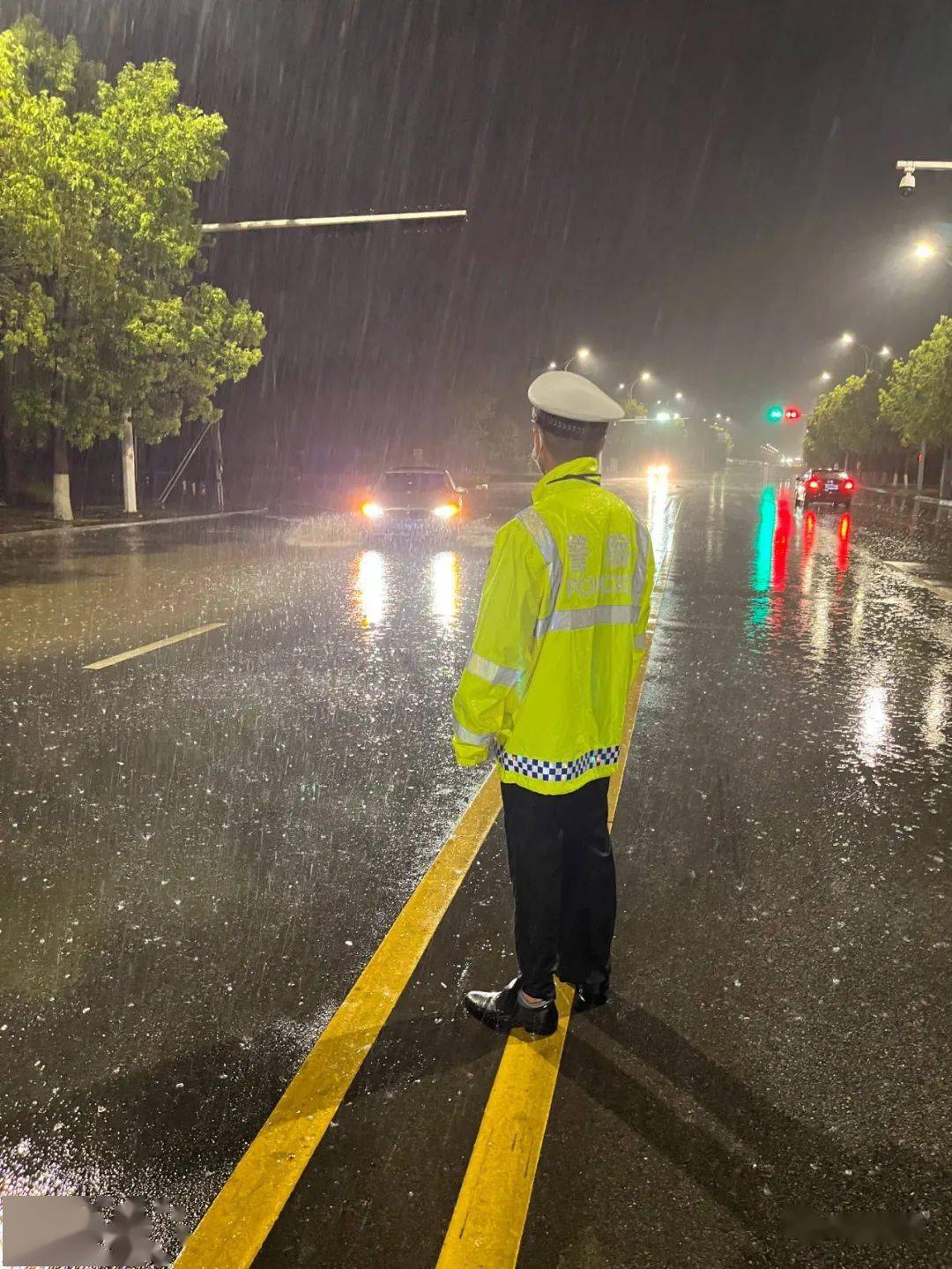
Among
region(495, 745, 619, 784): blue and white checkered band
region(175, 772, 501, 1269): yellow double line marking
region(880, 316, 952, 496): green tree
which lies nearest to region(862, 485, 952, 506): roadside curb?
region(880, 316, 952, 496): green tree

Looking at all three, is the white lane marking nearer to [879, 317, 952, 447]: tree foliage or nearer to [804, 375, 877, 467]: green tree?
[879, 317, 952, 447]: tree foliage

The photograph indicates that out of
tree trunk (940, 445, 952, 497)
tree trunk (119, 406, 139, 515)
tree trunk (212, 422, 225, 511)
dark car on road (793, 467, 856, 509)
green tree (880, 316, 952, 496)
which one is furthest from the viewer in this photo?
green tree (880, 316, 952, 496)

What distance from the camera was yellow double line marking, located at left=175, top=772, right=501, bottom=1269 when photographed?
7.64ft

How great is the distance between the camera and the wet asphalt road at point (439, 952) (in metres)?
2.51

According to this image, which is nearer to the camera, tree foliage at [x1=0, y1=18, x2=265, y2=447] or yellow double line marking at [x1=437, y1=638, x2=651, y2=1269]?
yellow double line marking at [x1=437, y1=638, x2=651, y2=1269]

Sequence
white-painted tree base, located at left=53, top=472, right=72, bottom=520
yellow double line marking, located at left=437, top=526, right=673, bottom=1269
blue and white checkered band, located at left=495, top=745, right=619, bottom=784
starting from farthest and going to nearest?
white-painted tree base, located at left=53, top=472, right=72, bottom=520, blue and white checkered band, located at left=495, top=745, right=619, bottom=784, yellow double line marking, located at left=437, top=526, right=673, bottom=1269

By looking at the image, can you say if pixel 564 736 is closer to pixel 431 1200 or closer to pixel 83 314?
pixel 431 1200

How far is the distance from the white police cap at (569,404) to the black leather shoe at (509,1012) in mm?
1689

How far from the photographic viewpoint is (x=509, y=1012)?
Answer: 3242 millimetres

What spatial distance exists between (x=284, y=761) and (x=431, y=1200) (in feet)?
11.9

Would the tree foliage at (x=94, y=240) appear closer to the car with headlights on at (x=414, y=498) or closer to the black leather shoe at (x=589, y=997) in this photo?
the car with headlights on at (x=414, y=498)

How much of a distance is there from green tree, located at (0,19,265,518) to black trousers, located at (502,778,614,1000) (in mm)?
21335

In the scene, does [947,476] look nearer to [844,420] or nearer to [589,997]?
[844,420]

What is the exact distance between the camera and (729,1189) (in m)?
2.51
